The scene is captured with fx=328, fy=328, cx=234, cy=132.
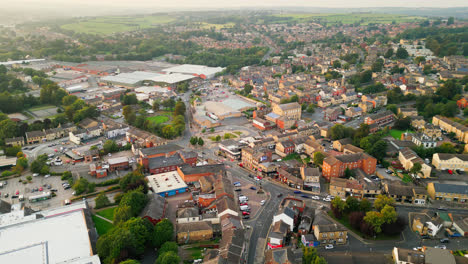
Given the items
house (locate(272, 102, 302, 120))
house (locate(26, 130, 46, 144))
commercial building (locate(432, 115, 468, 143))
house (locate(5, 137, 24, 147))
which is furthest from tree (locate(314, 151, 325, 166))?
house (locate(5, 137, 24, 147))

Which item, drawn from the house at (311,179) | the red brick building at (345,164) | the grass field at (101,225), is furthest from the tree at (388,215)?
the grass field at (101,225)

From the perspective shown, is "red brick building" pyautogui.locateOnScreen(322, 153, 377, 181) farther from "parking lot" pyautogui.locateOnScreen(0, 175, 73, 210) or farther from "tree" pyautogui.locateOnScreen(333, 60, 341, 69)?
"tree" pyautogui.locateOnScreen(333, 60, 341, 69)

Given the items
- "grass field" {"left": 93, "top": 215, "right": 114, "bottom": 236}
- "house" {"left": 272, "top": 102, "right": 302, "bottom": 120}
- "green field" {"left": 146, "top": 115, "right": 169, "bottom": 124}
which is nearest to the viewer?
"grass field" {"left": 93, "top": 215, "right": 114, "bottom": 236}

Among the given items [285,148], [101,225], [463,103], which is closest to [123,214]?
[101,225]

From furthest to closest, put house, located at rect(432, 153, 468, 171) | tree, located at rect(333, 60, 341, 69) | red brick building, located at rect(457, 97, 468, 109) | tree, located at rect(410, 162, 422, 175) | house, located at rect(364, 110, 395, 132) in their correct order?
tree, located at rect(333, 60, 341, 69) → red brick building, located at rect(457, 97, 468, 109) → house, located at rect(364, 110, 395, 132) → house, located at rect(432, 153, 468, 171) → tree, located at rect(410, 162, 422, 175)

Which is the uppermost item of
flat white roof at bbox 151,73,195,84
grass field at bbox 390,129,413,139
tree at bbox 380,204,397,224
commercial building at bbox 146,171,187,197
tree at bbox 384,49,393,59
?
tree at bbox 384,49,393,59

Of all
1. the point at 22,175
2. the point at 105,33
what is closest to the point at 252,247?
the point at 22,175

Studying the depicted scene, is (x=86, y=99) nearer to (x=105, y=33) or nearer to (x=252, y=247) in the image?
(x=252, y=247)
